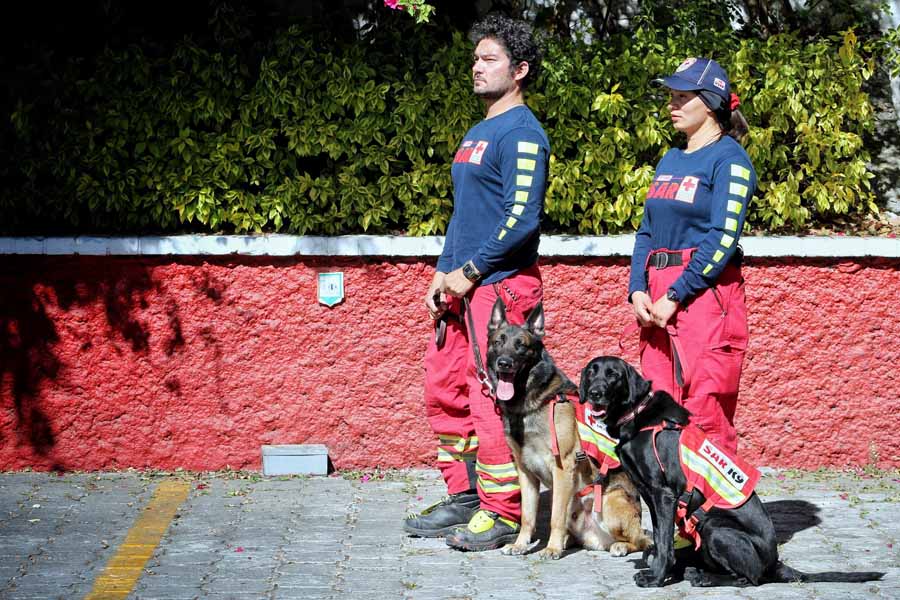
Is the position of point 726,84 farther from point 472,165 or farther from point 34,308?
point 34,308

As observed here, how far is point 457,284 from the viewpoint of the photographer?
6.29 m

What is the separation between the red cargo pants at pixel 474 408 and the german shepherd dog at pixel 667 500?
2.41 ft

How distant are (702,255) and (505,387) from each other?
1197mm

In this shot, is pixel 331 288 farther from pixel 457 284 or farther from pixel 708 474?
pixel 708 474

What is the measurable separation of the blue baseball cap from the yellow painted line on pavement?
3.68m

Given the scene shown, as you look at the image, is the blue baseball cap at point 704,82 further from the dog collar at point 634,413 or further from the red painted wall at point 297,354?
the red painted wall at point 297,354

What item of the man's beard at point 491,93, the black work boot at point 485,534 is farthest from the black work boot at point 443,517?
the man's beard at point 491,93

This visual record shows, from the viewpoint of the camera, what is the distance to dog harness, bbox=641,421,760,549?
560cm

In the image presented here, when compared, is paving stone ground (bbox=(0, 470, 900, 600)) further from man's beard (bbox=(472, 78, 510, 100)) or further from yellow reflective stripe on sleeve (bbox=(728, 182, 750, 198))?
man's beard (bbox=(472, 78, 510, 100))

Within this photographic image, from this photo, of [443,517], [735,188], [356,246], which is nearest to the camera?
[735,188]

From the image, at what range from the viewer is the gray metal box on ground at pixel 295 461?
313 inches

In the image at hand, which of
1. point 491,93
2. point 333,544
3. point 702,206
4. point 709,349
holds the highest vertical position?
point 491,93

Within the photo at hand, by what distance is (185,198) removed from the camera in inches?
312

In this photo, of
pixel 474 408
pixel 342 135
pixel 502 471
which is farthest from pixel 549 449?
pixel 342 135
